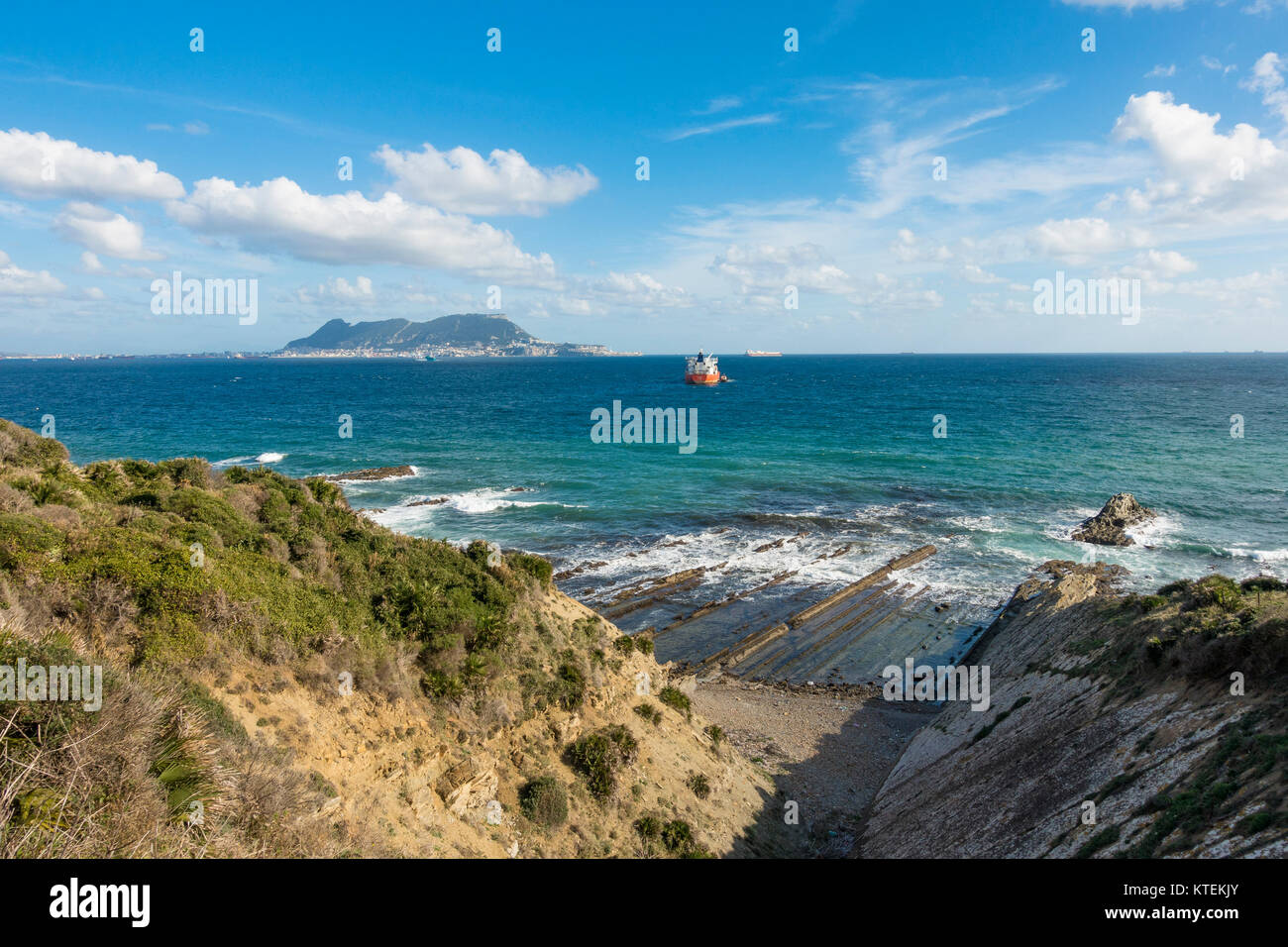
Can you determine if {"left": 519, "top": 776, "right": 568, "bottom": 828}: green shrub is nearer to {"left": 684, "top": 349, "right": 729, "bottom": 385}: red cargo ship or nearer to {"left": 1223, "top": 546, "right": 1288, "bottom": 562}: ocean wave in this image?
{"left": 1223, "top": 546, "right": 1288, "bottom": 562}: ocean wave

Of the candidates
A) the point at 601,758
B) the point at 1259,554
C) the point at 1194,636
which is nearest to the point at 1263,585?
the point at 1194,636

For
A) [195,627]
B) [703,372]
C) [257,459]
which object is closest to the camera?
[195,627]

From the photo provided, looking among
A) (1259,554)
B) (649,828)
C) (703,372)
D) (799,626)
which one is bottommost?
(799,626)

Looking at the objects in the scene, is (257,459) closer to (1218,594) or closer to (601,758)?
(601,758)

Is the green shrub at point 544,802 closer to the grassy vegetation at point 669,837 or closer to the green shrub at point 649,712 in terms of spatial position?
the grassy vegetation at point 669,837

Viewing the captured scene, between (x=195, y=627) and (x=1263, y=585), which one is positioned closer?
(x=195, y=627)

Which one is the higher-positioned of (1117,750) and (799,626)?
(1117,750)
